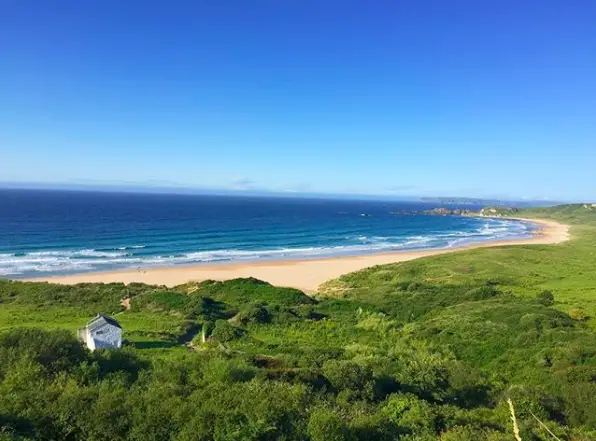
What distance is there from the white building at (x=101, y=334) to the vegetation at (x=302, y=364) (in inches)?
48.8

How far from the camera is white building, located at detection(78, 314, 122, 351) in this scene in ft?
→ 64.5

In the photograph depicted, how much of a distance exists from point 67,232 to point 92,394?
254ft

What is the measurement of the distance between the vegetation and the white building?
1.24 metres

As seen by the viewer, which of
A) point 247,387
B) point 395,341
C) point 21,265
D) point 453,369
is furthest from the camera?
point 21,265

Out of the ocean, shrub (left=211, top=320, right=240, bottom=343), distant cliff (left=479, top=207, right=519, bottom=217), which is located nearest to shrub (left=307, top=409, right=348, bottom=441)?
shrub (left=211, top=320, right=240, bottom=343)

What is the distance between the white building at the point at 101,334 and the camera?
1966 cm

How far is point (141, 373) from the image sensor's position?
1299 centimetres

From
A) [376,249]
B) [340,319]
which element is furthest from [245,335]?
[376,249]

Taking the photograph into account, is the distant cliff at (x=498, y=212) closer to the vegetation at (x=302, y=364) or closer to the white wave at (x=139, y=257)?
the white wave at (x=139, y=257)

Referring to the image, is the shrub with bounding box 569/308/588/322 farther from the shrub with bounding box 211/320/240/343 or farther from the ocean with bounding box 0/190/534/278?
the ocean with bounding box 0/190/534/278

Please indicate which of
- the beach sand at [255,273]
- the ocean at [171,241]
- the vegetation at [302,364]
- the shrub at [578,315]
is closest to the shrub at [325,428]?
the vegetation at [302,364]

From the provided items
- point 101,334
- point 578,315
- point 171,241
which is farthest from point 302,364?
point 171,241

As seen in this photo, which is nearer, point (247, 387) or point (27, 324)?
point (247, 387)

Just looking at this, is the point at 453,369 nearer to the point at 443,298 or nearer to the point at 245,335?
the point at 245,335
